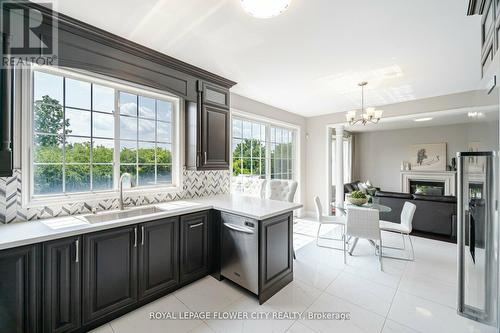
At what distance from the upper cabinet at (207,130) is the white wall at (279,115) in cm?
70

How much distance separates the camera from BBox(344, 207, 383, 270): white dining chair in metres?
2.76

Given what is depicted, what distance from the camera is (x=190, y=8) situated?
1.73 meters

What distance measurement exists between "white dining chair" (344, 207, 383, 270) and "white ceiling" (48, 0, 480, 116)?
191 cm

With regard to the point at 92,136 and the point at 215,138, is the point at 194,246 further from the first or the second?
the point at 92,136

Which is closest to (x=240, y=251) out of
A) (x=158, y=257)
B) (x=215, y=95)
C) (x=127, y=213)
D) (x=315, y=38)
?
(x=158, y=257)

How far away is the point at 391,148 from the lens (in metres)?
7.37

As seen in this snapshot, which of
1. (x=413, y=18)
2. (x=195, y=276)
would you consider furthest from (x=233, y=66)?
(x=195, y=276)

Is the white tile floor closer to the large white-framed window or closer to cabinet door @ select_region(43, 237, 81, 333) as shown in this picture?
cabinet door @ select_region(43, 237, 81, 333)

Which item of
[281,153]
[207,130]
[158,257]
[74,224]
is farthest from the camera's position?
[281,153]

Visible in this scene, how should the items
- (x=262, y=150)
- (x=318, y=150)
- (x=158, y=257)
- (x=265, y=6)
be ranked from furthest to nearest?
(x=318, y=150) < (x=262, y=150) < (x=158, y=257) < (x=265, y=6)

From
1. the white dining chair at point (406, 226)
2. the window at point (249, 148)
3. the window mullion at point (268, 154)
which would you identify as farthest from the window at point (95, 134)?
the white dining chair at point (406, 226)

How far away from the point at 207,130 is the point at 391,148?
7125mm

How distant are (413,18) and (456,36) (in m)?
0.65

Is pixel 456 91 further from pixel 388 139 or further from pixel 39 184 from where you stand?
pixel 39 184
